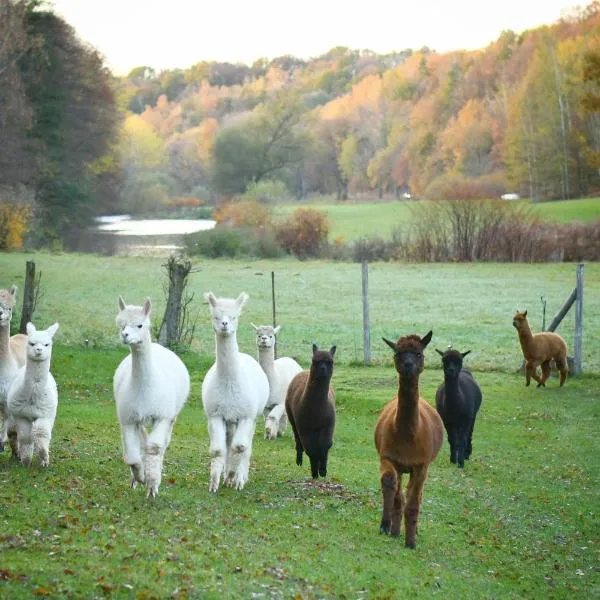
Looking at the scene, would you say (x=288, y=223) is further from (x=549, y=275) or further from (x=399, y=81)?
(x=399, y=81)

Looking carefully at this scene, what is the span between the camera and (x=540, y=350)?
20.0 m

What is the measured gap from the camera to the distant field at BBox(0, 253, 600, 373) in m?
25.6

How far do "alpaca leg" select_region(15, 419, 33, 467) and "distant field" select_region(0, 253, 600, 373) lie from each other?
11635 mm

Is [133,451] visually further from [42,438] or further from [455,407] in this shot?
[455,407]

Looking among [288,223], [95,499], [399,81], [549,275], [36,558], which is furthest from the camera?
[399,81]

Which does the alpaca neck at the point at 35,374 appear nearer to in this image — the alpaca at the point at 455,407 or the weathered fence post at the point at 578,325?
the alpaca at the point at 455,407

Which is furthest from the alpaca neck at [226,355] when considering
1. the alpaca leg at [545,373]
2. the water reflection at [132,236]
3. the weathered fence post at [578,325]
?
the water reflection at [132,236]

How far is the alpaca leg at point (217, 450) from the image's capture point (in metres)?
10.4

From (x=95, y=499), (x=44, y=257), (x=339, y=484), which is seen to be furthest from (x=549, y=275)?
(x=95, y=499)

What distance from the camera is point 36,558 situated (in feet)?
24.6

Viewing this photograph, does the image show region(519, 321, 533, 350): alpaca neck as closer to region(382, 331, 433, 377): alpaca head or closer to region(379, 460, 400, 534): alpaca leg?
region(379, 460, 400, 534): alpaca leg

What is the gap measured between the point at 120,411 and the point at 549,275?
32169 millimetres

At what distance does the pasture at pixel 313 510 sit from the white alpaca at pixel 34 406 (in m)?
0.24

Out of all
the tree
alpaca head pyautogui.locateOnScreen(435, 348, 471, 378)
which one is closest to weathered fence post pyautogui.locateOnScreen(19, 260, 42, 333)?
alpaca head pyautogui.locateOnScreen(435, 348, 471, 378)
